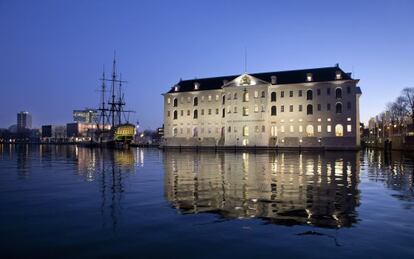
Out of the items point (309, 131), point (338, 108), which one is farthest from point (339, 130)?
point (309, 131)

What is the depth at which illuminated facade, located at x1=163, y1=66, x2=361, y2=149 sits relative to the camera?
299 feet

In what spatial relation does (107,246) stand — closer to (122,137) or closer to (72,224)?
(72,224)

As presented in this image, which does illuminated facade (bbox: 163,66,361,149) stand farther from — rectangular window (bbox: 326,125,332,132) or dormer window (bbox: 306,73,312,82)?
dormer window (bbox: 306,73,312,82)

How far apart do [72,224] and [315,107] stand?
8947cm

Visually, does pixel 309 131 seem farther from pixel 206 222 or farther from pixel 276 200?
pixel 206 222

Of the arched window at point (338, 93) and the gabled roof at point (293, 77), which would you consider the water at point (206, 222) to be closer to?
the arched window at point (338, 93)

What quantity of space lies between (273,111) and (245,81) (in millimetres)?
11107

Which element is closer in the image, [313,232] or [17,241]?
[17,241]

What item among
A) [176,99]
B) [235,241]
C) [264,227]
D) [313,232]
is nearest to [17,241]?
[235,241]

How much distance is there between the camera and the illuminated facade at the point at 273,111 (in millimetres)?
91250

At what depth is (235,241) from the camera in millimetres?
8812

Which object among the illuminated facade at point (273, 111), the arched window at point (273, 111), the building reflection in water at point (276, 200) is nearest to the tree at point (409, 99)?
the illuminated facade at point (273, 111)

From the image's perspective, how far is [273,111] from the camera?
3922 inches

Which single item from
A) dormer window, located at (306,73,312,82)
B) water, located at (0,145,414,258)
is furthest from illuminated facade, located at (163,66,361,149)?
water, located at (0,145,414,258)
